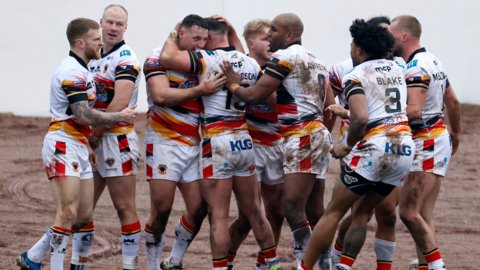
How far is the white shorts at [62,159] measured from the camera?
196 inches

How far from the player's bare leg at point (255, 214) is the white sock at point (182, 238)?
2.49ft

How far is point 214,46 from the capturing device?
5.46 meters

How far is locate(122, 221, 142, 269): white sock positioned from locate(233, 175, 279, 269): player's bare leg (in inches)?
43.2

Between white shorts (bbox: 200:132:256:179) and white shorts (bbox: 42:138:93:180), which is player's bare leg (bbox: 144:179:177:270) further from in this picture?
white shorts (bbox: 42:138:93:180)

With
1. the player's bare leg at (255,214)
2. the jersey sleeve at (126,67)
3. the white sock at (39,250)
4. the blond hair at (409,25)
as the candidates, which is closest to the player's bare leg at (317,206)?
the player's bare leg at (255,214)

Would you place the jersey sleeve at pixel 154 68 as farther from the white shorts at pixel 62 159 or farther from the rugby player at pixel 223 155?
the white shorts at pixel 62 159

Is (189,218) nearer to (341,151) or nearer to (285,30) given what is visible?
(341,151)

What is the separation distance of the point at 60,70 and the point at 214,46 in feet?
4.84

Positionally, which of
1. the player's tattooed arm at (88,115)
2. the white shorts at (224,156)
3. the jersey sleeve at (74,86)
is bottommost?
the white shorts at (224,156)

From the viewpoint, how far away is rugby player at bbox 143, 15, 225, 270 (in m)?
5.17

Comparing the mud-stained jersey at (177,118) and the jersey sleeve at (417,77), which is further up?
the jersey sleeve at (417,77)

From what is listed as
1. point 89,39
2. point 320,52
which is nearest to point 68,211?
point 89,39

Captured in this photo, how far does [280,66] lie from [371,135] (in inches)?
41.8

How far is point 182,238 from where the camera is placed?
19.1 feet
